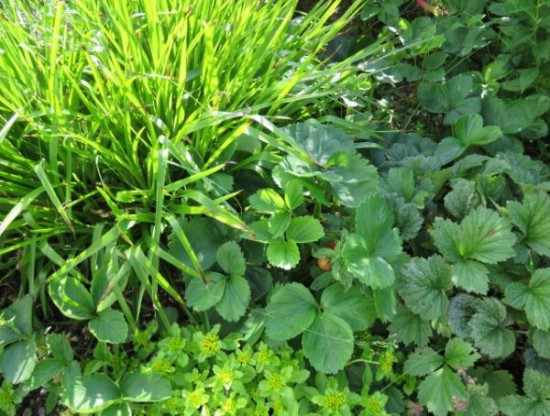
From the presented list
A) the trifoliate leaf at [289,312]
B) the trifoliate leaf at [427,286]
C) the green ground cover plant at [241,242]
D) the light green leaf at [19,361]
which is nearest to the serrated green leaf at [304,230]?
the green ground cover plant at [241,242]

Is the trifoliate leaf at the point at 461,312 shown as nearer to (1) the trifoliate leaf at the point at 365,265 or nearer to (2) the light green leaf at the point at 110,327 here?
(1) the trifoliate leaf at the point at 365,265

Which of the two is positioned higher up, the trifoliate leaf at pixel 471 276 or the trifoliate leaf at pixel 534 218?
the trifoliate leaf at pixel 534 218

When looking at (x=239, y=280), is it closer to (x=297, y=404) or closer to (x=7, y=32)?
(x=297, y=404)

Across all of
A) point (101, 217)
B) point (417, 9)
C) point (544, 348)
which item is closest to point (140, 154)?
point (101, 217)

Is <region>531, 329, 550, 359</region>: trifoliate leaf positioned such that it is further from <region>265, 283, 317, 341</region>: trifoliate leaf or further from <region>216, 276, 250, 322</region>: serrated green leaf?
<region>216, 276, 250, 322</region>: serrated green leaf

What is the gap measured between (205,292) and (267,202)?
0.88 ft

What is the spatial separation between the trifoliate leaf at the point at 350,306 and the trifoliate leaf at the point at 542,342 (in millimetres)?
381

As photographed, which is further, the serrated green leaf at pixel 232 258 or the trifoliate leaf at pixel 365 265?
the serrated green leaf at pixel 232 258

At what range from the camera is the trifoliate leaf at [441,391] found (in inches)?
50.3

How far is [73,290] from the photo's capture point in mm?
1390

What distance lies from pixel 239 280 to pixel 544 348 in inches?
28.9

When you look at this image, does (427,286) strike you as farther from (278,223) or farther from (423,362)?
(278,223)

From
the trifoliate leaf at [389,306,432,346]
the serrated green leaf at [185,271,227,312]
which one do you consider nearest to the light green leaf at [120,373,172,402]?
the serrated green leaf at [185,271,227,312]

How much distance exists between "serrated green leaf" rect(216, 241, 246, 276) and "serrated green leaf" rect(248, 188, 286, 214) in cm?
11
